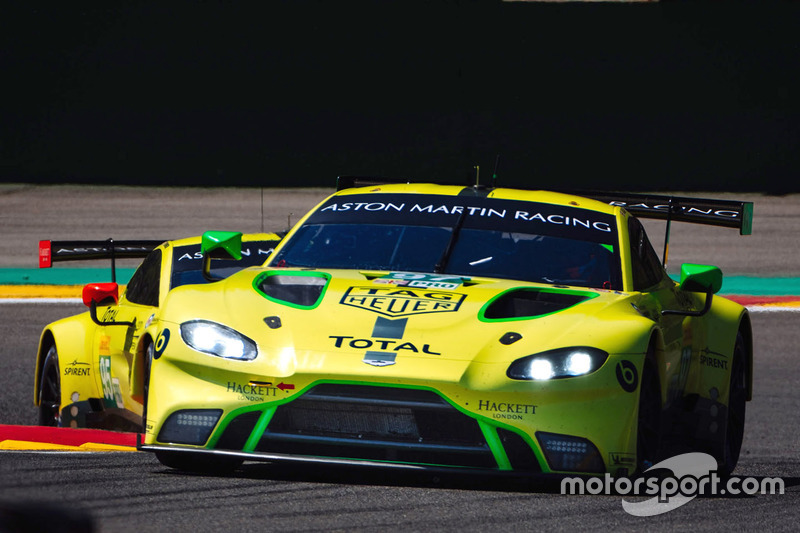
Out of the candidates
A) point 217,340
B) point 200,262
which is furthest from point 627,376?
point 200,262

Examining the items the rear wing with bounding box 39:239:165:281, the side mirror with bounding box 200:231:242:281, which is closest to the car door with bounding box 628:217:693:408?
the side mirror with bounding box 200:231:242:281

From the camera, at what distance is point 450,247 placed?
6391mm

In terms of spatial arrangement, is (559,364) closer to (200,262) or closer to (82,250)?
(200,262)

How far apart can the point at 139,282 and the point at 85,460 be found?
8.30ft

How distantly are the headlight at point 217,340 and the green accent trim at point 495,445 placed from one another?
89 centimetres

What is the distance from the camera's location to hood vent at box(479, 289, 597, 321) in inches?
213

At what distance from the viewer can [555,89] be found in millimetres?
19203

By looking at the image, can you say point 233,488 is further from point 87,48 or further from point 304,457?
point 87,48

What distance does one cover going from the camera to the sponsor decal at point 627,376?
5121mm

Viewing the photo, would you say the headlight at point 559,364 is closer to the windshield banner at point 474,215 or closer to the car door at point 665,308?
the car door at point 665,308

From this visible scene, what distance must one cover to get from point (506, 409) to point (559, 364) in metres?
0.26

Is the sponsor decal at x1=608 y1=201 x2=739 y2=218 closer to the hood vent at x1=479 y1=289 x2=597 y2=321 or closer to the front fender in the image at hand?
the hood vent at x1=479 y1=289 x2=597 y2=321

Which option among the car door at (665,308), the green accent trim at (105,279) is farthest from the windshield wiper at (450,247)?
the green accent trim at (105,279)

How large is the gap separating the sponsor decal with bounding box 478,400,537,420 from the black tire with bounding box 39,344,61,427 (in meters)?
3.89
